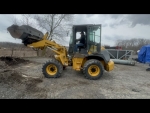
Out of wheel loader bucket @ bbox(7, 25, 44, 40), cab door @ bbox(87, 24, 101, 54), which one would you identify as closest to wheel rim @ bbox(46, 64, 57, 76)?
wheel loader bucket @ bbox(7, 25, 44, 40)

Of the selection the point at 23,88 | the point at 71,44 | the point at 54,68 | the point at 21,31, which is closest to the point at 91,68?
the point at 71,44

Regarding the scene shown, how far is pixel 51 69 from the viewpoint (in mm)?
5477

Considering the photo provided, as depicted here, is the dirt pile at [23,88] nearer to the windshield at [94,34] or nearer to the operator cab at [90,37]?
the operator cab at [90,37]

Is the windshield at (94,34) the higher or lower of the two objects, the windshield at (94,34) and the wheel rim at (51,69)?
the higher

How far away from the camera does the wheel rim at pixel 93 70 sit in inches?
207

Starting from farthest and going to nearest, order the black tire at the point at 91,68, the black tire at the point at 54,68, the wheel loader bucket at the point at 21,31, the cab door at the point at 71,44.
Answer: the cab door at the point at 71,44 → the black tire at the point at 54,68 → the black tire at the point at 91,68 → the wheel loader bucket at the point at 21,31

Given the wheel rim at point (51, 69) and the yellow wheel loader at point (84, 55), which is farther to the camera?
the wheel rim at point (51, 69)

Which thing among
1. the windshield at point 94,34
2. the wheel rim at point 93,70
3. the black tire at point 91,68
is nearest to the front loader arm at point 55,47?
the black tire at point 91,68

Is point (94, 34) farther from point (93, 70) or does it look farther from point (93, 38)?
point (93, 70)

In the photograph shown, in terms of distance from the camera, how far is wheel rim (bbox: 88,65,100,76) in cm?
526

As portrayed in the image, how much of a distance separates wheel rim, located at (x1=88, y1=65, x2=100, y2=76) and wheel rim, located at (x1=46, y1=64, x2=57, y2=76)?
1.74 meters

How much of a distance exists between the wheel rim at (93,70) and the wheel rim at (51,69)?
1.74m

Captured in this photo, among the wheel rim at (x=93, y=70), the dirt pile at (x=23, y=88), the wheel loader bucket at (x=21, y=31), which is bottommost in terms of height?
the dirt pile at (x=23, y=88)

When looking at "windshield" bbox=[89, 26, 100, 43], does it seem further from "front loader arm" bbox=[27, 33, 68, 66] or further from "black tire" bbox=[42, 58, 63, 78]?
"black tire" bbox=[42, 58, 63, 78]
